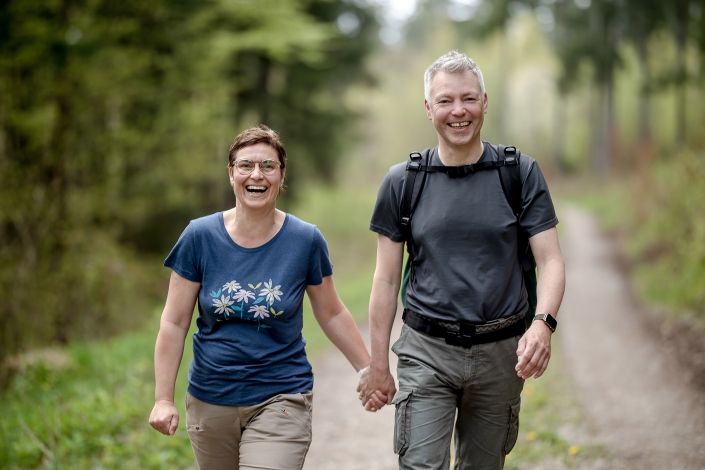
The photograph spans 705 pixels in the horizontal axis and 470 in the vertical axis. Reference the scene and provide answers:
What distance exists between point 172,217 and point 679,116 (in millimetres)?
18048

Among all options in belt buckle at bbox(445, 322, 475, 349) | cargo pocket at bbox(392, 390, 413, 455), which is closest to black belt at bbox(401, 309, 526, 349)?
belt buckle at bbox(445, 322, 475, 349)

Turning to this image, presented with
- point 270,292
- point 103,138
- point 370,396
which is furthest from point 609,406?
point 103,138

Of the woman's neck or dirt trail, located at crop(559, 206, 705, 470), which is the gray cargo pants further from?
dirt trail, located at crop(559, 206, 705, 470)

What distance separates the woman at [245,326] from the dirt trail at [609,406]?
9.03 feet

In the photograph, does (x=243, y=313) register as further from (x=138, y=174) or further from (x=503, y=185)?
(x=138, y=174)

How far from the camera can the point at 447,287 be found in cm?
297

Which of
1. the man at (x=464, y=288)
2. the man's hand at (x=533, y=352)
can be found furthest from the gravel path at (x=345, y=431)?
the man's hand at (x=533, y=352)

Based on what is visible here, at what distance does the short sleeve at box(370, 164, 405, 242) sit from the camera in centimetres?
315

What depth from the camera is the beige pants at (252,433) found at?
2.85m

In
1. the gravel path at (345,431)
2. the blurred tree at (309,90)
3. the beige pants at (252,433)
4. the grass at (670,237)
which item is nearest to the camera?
the beige pants at (252,433)

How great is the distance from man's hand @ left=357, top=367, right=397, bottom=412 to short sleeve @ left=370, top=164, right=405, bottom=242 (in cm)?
66

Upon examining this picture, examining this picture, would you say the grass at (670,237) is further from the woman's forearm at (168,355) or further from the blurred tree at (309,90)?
the blurred tree at (309,90)

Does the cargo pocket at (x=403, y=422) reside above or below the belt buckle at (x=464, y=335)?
below

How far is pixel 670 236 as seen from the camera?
1297cm
